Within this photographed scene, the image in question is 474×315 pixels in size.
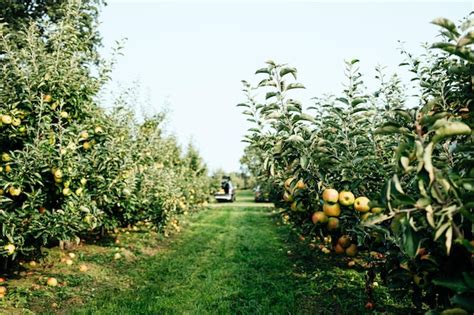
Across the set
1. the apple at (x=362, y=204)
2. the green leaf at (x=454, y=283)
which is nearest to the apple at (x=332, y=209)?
the apple at (x=362, y=204)

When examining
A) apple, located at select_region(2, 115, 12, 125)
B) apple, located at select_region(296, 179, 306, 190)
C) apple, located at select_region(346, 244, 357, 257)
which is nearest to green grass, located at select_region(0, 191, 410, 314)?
apple, located at select_region(346, 244, 357, 257)

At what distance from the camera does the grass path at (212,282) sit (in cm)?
457

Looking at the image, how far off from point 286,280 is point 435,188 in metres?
4.61

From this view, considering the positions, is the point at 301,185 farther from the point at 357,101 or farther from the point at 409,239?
the point at 409,239

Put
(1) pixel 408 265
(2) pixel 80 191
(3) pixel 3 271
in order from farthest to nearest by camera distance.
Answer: (3) pixel 3 271, (2) pixel 80 191, (1) pixel 408 265

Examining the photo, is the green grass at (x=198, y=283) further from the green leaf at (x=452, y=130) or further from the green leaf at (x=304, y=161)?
the green leaf at (x=452, y=130)

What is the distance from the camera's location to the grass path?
4566 mm

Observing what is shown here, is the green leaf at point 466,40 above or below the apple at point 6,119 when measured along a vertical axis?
below

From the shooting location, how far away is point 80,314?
14.1 feet

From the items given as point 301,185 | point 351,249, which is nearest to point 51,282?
point 301,185

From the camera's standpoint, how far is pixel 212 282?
579cm

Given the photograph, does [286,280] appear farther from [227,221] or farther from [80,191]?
[227,221]

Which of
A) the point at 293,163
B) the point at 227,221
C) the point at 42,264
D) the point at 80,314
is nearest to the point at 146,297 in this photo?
the point at 80,314

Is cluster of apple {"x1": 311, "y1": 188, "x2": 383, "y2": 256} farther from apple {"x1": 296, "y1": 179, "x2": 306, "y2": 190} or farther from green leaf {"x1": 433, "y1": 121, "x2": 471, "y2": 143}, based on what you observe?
green leaf {"x1": 433, "y1": 121, "x2": 471, "y2": 143}
